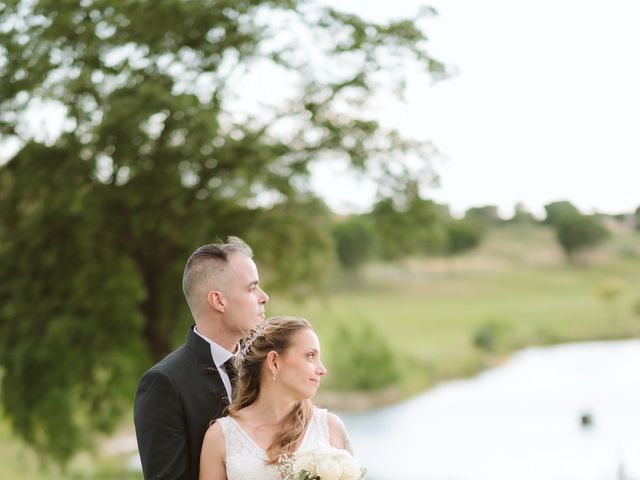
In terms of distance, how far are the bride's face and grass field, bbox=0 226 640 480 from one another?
42.4 metres

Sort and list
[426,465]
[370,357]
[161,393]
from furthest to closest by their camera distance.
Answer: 1. [370,357]
2. [426,465]
3. [161,393]

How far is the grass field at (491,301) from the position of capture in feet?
189

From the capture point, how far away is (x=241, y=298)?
116 inches

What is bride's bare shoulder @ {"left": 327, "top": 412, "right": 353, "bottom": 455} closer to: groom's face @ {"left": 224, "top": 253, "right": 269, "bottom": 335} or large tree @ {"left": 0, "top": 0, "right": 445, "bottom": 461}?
groom's face @ {"left": 224, "top": 253, "right": 269, "bottom": 335}

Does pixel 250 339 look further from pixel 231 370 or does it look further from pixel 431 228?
pixel 431 228

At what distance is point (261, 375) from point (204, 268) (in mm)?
388

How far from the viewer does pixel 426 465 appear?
1201 inches

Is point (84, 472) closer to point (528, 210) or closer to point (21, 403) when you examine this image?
point (21, 403)

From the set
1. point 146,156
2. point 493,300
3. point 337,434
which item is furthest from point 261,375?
point 493,300

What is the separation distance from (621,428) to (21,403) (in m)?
25.3

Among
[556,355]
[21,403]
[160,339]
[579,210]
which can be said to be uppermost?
[160,339]

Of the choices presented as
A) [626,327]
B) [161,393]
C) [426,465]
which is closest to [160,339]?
[161,393]

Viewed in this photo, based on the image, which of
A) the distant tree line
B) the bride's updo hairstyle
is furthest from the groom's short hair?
the distant tree line

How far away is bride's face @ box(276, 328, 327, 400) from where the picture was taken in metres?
2.82
